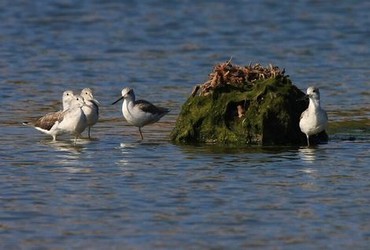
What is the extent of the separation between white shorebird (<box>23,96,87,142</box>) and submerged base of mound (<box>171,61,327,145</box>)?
1502 mm

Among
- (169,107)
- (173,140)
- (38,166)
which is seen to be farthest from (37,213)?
(169,107)

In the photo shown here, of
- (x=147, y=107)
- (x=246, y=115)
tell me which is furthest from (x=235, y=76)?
(x=147, y=107)

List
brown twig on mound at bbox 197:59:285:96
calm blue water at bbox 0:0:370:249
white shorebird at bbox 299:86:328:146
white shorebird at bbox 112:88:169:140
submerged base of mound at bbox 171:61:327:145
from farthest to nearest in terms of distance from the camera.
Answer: white shorebird at bbox 112:88:169:140, brown twig on mound at bbox 197:59:285:96, submerged base of mound at bbox 171:61:327:145, white shorebird at bbox 299:86:328:146, calm blue water at bbox 0:0:370:249

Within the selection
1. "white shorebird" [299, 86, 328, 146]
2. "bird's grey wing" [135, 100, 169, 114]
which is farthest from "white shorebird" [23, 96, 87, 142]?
"white shorebird" [299, 86, 328, 146]

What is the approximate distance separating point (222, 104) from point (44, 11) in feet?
60.9

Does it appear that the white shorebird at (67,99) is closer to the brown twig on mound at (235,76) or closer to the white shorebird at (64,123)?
the white shorebird at (64,123)

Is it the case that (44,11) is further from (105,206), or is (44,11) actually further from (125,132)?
(105,206)

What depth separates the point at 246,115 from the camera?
671 inches

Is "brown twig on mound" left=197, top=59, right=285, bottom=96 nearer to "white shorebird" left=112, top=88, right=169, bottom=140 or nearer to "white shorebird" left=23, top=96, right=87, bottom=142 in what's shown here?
"white shorebird" left=112, top=88, right=169, bottom=140

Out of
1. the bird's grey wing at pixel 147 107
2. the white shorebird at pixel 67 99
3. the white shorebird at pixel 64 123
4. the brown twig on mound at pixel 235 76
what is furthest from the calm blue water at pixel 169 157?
the brown twig on mound at pixel 235 76

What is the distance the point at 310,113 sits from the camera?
16.7 metres

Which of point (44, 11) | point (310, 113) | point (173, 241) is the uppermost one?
point (44, 11)

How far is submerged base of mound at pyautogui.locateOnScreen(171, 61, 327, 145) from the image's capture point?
16969 mm

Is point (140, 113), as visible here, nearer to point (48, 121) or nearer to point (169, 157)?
point (48, 121)
